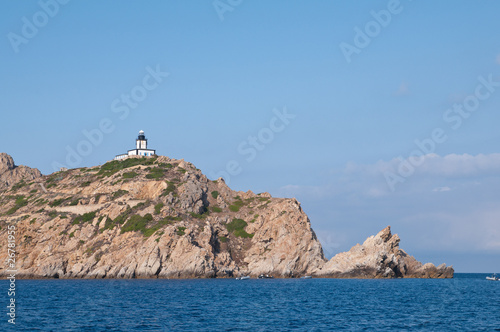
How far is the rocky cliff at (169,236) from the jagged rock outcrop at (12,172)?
30.1 m

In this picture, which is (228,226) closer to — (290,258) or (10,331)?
(290,258)

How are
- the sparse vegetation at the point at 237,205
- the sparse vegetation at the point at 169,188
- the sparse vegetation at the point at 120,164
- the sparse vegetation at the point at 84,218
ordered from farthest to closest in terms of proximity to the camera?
the sparse vegetation at the point at 120,164
the sparse vegetation at the point at 237,205
the sparse vegetation at the point at 169,188
the sparse vegetation at the point at 84,218

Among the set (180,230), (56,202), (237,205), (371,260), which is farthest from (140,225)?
(371,260)

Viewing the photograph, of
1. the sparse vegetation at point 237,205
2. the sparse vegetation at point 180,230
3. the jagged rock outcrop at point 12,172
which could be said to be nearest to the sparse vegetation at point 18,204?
the jagged rock outcrop at point 12,172

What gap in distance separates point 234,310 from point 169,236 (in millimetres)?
51296

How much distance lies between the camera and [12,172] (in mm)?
176750

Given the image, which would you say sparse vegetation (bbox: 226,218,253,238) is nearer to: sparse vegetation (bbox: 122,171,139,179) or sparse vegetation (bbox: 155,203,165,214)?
sparse vegetation (bbox: 155,203,165,214)

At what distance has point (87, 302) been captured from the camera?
208ft

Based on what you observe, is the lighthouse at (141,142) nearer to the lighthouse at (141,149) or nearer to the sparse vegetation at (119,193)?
the lighthouse at (141,149)

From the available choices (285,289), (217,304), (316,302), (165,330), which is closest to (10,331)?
(165,330)

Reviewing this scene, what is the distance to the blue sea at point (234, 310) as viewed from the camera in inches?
1873

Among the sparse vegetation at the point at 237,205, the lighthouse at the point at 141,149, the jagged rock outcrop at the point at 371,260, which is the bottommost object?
the jagged rock outcrop at the point at 371,260

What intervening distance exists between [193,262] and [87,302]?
43657mm

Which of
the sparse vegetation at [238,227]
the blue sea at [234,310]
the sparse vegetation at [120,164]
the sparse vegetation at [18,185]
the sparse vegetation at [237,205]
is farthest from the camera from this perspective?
the sparse vegetation at [18,185]
